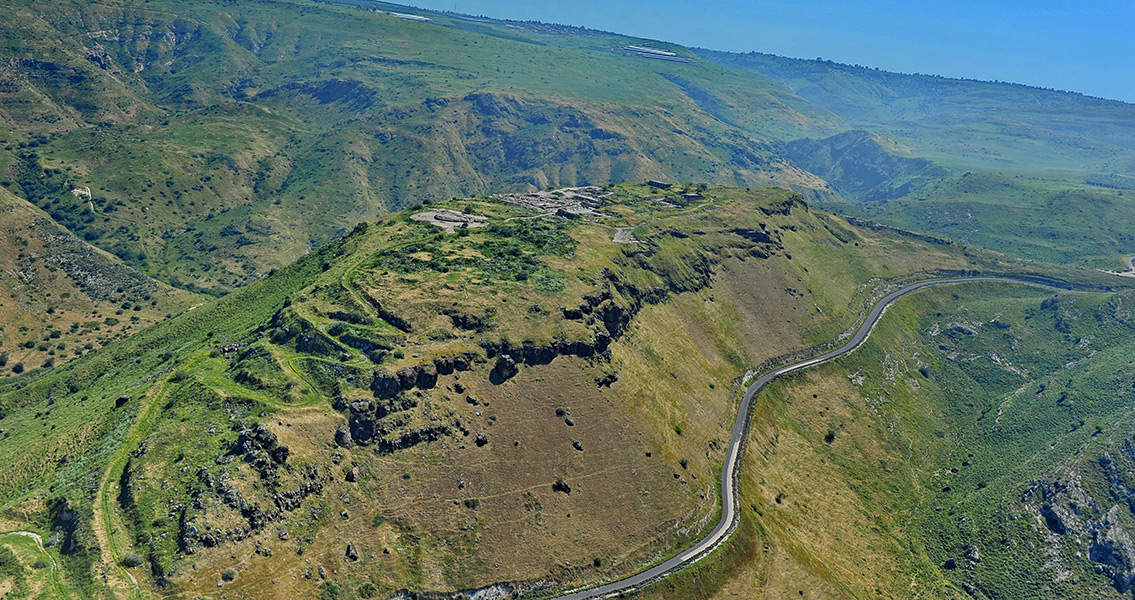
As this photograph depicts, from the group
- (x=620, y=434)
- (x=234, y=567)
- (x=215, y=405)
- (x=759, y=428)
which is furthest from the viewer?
(x=759, y=428)

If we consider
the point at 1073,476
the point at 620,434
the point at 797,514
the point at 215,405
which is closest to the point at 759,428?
the point at 797,514

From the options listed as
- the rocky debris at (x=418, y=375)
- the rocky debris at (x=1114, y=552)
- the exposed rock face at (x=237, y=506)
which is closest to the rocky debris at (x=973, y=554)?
the rocky debris at (x=1114, y=552)

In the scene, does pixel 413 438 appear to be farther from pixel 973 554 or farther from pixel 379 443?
pixel 973 554

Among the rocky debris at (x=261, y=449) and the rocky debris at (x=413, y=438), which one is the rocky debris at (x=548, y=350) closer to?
the rocky debris at (x=413, y=438)

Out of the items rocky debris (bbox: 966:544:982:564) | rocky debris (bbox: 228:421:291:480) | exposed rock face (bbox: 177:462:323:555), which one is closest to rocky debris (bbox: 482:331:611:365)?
exposed rock face (bbox: 177:462:323:555)

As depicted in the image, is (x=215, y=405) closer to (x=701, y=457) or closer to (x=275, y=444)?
(x=275, y=444)

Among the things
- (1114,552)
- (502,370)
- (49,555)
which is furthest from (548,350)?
(1114,552)
